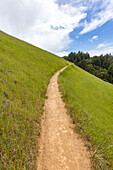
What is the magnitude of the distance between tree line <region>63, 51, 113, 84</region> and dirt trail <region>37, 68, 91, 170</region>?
72268 mm

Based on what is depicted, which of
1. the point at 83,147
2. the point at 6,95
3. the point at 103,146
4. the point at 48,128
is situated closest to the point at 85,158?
the point at 83,147

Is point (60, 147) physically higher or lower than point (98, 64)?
lower

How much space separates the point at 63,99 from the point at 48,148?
518 centimetres

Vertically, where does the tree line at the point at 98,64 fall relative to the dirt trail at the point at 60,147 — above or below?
above

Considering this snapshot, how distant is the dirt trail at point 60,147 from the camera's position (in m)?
3.75

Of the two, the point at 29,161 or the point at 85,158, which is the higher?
the point at 85,158

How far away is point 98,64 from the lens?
100 meters

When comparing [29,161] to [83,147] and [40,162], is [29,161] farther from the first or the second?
[83,147]

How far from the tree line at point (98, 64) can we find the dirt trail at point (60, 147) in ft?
237

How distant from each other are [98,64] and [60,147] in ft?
377

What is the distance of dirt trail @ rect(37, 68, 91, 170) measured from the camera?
3750 millimetres

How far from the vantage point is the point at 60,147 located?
4.41 m

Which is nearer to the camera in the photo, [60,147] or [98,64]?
[60,147]

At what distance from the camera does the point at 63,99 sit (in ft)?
29.4
